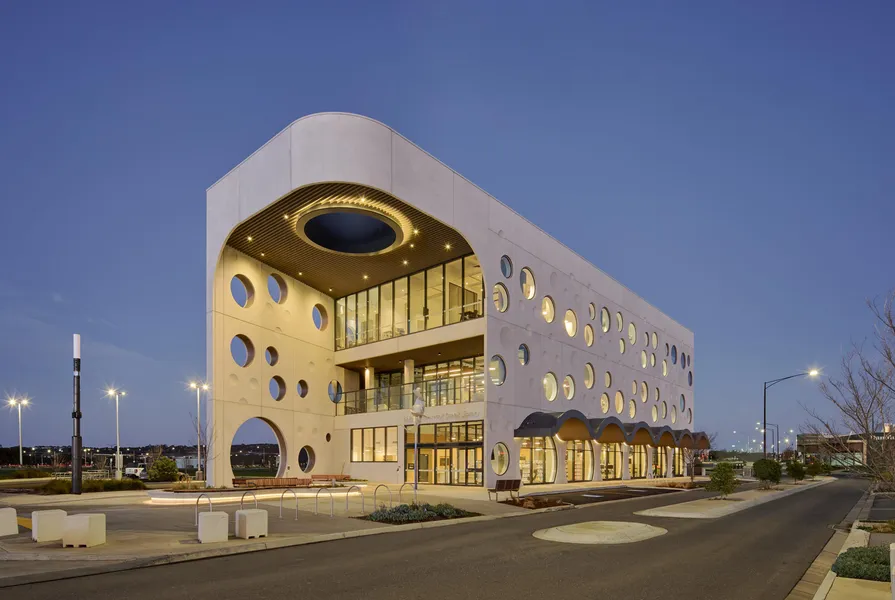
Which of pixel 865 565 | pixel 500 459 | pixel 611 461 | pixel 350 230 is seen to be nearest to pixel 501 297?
pixel 500 459

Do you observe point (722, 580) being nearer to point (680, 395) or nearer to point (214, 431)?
point (214, 431)

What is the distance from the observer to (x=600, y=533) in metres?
15.2

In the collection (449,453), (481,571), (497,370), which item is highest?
(497,370)

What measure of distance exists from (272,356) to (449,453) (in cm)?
1132

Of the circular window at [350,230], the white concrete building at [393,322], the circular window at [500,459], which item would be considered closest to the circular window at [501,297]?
the white concrete building at [393,322]

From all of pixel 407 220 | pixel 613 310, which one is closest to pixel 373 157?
pixel 407 220

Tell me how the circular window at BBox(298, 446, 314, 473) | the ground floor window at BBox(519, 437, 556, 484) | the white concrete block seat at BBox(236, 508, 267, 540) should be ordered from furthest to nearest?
the circular window at BBox(298, 446, 314, 473) < the ground floor window at BBox(519, 437, 556, 484) < the white concrete block seat at BBox(236, 508, 267, 540)

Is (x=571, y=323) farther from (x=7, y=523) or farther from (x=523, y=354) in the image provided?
(x=7, y=523)

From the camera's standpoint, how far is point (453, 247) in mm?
34312

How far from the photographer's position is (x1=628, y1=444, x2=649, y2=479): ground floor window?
158ft

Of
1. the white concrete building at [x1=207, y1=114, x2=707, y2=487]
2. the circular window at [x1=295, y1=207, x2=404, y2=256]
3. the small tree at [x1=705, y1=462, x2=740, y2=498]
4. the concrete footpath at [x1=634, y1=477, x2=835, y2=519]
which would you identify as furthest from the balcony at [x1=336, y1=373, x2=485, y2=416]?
the concrete footpath at [x1=634, y1=477, x2=835, y2=519]

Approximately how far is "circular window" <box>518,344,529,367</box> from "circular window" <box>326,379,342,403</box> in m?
12.8

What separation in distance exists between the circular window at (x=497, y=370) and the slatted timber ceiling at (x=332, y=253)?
5885 millimetres

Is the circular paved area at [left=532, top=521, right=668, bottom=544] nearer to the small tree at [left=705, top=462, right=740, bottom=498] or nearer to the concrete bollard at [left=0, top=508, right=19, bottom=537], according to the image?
the small tree at [left=705, top=462, right=740, bottom=498]
